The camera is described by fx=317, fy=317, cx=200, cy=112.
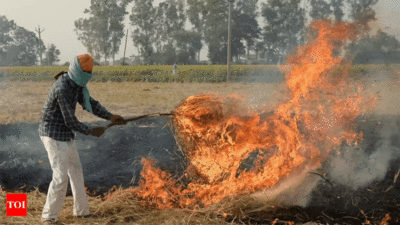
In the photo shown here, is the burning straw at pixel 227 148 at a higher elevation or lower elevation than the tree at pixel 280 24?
lower

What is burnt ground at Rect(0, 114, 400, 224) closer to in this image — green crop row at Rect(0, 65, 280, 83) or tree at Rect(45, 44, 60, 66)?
green crop row at Rect(0, 65, 280, 83)

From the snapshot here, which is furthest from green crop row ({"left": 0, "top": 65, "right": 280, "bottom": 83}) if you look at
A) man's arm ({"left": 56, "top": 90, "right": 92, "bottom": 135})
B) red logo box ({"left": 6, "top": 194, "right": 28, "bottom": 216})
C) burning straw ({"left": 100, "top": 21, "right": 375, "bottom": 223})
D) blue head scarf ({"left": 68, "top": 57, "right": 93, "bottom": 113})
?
man's arm ({"left": 56, "top": 90, "right": 92, "bottom": 135})

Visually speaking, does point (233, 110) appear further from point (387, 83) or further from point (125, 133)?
point (387, 83)

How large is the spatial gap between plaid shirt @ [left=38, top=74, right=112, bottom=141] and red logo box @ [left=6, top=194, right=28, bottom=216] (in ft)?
4.58

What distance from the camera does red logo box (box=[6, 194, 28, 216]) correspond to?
13.9 ft

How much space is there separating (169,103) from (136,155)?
9175 mm

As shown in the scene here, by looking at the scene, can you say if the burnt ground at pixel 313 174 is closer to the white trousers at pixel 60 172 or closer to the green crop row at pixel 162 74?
the white trousers at pixel 60 172

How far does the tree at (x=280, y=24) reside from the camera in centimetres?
5391

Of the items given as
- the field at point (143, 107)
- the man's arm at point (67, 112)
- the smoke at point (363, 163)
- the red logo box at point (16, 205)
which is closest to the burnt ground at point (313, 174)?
the smoke at point (363, 163)

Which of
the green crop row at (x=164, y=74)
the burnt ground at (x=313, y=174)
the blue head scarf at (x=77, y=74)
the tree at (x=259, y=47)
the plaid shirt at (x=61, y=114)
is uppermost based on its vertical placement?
the tree at (x=259, y=47)

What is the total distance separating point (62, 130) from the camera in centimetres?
360

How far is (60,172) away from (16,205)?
55.8 inches

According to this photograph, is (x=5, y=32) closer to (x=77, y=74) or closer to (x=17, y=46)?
(x=17, y=46)

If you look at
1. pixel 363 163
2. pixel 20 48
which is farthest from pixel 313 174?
pixel 20 48
